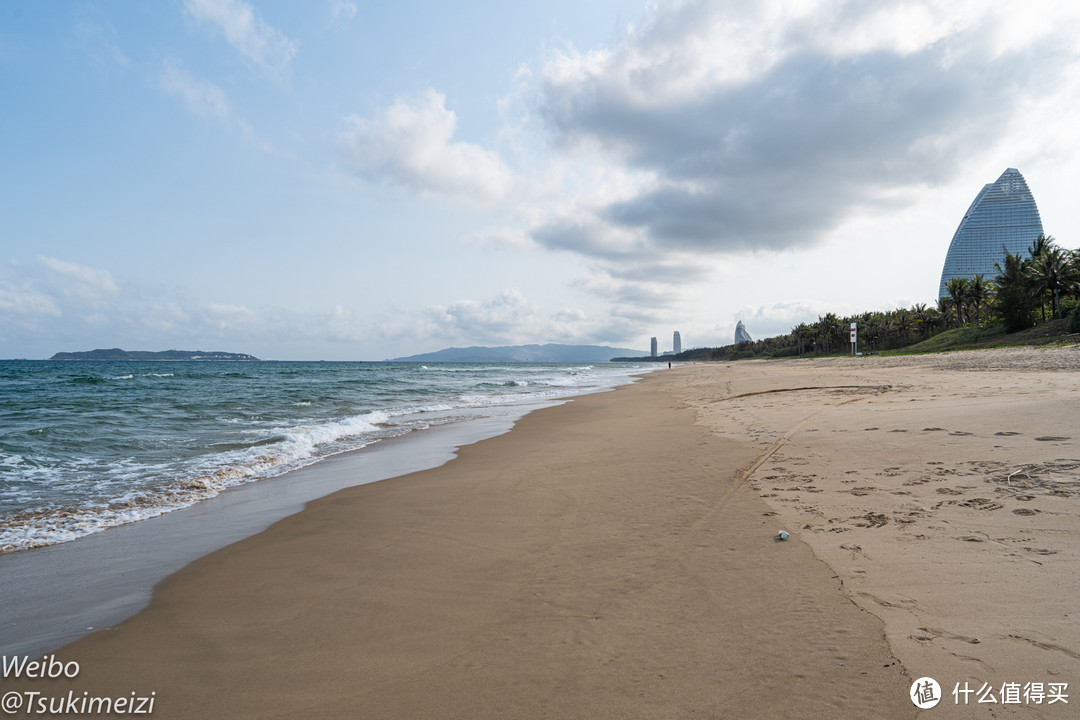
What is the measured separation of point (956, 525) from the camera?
4246 mm

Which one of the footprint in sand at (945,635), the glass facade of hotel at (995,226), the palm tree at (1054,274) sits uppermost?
the glass facade of hotel at (995,226)

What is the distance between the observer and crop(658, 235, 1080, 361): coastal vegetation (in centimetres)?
4425

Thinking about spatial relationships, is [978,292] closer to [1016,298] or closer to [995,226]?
[1016,298]

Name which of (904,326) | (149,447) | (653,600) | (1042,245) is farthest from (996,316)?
(149,447)

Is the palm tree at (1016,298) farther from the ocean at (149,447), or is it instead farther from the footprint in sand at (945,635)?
the footprint in sand at (945,635)

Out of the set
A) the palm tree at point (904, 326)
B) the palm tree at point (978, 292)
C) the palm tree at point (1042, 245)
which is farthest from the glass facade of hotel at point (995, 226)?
the palm tree at point (1042, 245)

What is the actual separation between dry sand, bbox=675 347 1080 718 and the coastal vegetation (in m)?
37.2

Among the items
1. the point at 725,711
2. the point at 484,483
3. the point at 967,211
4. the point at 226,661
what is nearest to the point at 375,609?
the point at 226,661

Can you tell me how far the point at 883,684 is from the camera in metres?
2.43

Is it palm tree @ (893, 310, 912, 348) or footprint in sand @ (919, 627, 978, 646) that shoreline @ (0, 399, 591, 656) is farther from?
palm tree @ (893, 310, 912, 348)

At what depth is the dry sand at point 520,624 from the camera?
99.8 inches

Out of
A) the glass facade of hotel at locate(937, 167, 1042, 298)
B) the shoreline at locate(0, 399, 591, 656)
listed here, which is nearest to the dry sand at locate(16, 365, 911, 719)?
the shoreline at locate(0, 399, 591, 656)

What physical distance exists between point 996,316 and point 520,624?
245ft

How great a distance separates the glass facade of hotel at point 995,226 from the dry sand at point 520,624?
185 m
